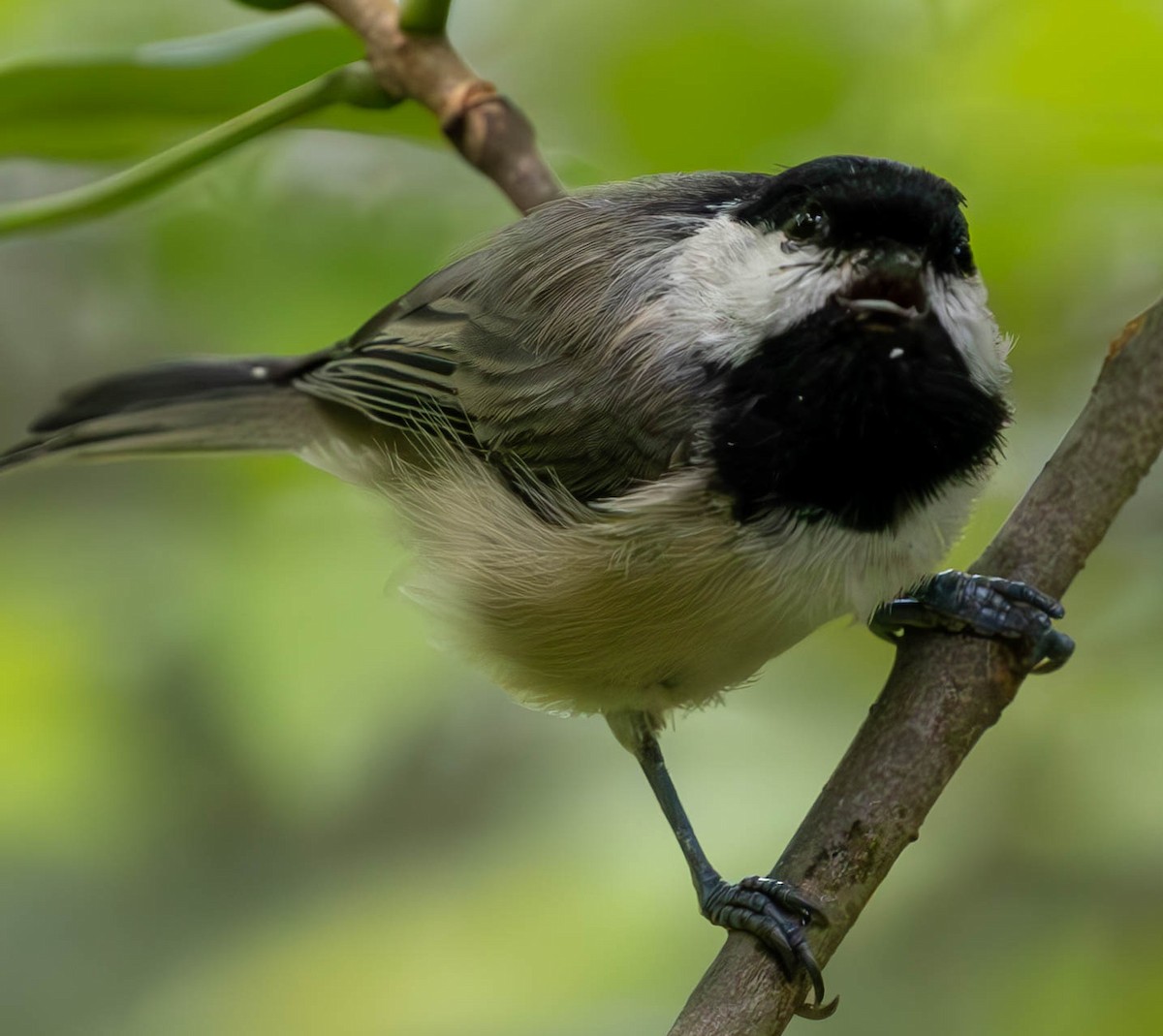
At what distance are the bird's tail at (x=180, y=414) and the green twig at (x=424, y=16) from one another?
69 centimetres

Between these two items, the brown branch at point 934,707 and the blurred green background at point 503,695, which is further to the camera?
the blurred green background at point 503,695

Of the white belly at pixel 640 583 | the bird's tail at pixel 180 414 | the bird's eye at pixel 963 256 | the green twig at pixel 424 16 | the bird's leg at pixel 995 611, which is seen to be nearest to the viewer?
the bird's eye at pixel 963 256

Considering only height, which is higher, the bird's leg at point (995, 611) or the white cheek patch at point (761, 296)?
the white cheek patch at point (761, 296)

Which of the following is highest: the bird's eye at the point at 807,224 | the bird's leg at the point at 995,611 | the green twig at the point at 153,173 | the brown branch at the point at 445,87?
the brown branch at the point at 445,87

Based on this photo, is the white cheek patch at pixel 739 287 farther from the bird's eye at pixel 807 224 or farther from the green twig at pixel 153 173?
the green twig at pixel 153 173

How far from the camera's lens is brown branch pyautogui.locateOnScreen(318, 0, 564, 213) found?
2.10 meters

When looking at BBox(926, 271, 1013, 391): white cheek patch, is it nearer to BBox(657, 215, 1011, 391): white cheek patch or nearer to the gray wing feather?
BBox(657, 215, 1011, 391): white cheek patch

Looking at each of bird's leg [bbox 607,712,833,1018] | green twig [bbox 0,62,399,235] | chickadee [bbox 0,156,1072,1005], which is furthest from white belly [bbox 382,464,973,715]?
green twig [bbox 0,62,399,235]

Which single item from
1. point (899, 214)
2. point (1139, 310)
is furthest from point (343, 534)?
point (1139, 310)

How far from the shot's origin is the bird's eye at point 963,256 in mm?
1666

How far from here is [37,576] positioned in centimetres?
218

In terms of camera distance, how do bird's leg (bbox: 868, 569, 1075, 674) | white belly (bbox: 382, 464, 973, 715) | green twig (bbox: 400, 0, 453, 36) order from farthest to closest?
green twig (bbox: 400, 0, 453, 36), bird's leg (bbox: 868, 569, 1075, 674), white belly (bbox: 382, 464, 973, 715)

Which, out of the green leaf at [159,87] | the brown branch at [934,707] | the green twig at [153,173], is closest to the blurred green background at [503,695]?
Answer: the green leaf at [159,87]

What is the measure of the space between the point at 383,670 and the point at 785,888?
75 cm
